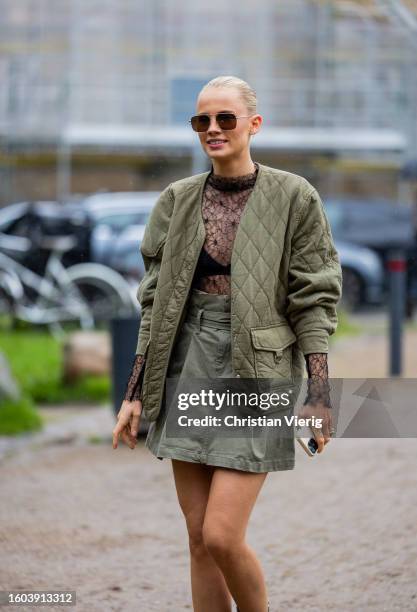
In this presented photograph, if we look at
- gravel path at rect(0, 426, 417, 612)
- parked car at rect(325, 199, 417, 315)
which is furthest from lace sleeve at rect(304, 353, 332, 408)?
parked car at rect(325, 199, 417, 315)

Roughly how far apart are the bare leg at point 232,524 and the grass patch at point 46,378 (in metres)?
6.92

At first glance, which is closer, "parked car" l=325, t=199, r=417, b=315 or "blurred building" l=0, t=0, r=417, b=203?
"blurred building" l=0, t=0, r=417, b=203

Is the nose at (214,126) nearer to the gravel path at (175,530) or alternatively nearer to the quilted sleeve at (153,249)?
the quilted sleeve at (153,249)

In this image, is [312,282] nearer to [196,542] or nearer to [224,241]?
[224,241]

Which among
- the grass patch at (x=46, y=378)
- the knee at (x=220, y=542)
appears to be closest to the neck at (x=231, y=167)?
the knee at (x=220, y=542)

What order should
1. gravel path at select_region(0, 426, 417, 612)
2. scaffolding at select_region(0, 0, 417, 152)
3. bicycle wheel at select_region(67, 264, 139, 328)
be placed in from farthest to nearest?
scaffolding at select_region(0, 0, 417, 152) < bicycle wheel at select_region(67, 264, 139, 328) < gravel path at select_region(0, 426, 417, 612)

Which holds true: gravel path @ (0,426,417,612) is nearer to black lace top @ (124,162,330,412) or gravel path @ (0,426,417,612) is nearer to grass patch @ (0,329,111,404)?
black lace top @ (124,162,330,412)

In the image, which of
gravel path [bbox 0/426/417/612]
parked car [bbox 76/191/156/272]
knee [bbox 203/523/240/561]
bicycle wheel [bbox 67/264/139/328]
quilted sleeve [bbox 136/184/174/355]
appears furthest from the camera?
parked car [bbox 76/191/156/272]

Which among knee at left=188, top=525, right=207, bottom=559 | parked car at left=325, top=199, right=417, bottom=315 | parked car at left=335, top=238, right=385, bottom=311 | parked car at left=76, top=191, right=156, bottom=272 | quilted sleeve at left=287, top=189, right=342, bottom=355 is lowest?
parked car at left=335, top=238, right=385, bottom=311

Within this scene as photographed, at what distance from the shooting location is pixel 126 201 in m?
16.9

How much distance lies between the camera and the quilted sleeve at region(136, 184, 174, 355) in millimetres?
3641

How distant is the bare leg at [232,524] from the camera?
11.2 feet

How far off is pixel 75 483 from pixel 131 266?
27.2ft

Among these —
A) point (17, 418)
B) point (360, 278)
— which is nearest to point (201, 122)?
point (17, 418)
